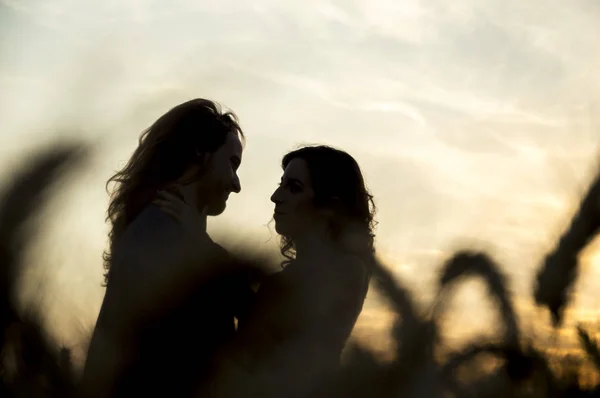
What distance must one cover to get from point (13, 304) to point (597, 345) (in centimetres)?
53

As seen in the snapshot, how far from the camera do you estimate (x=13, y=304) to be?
23.0 inches

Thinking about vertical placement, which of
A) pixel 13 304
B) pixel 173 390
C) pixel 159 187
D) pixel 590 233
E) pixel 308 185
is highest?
pixel 13 304

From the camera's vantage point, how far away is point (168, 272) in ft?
2.56

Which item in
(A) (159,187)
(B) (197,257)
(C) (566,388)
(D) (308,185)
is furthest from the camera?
(D) (308,185)

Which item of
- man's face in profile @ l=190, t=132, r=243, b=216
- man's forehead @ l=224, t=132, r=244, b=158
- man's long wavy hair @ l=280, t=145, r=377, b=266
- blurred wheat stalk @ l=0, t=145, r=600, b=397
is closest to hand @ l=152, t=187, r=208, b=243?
man's face in profile @ l=190, t=132, r=243, b=216

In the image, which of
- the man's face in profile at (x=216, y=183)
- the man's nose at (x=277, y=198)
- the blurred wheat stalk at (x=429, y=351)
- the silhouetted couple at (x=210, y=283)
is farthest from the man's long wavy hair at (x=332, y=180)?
the blurred wheat stalk at (x=429, y=351)

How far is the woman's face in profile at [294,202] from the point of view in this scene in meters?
Answer: 4.01

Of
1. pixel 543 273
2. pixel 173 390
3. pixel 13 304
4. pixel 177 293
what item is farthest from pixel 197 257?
pixel 173 390

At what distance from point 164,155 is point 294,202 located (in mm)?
931

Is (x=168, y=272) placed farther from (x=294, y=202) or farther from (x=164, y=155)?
(x=294, y=202)

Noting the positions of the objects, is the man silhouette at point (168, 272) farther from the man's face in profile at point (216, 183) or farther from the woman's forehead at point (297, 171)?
the woman's forehead at point (297, 171)

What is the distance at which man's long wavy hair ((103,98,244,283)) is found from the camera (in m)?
3.50

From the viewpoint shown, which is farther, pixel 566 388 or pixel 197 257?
pixel 197 257

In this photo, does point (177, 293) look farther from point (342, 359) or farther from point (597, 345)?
point (597, 345)
